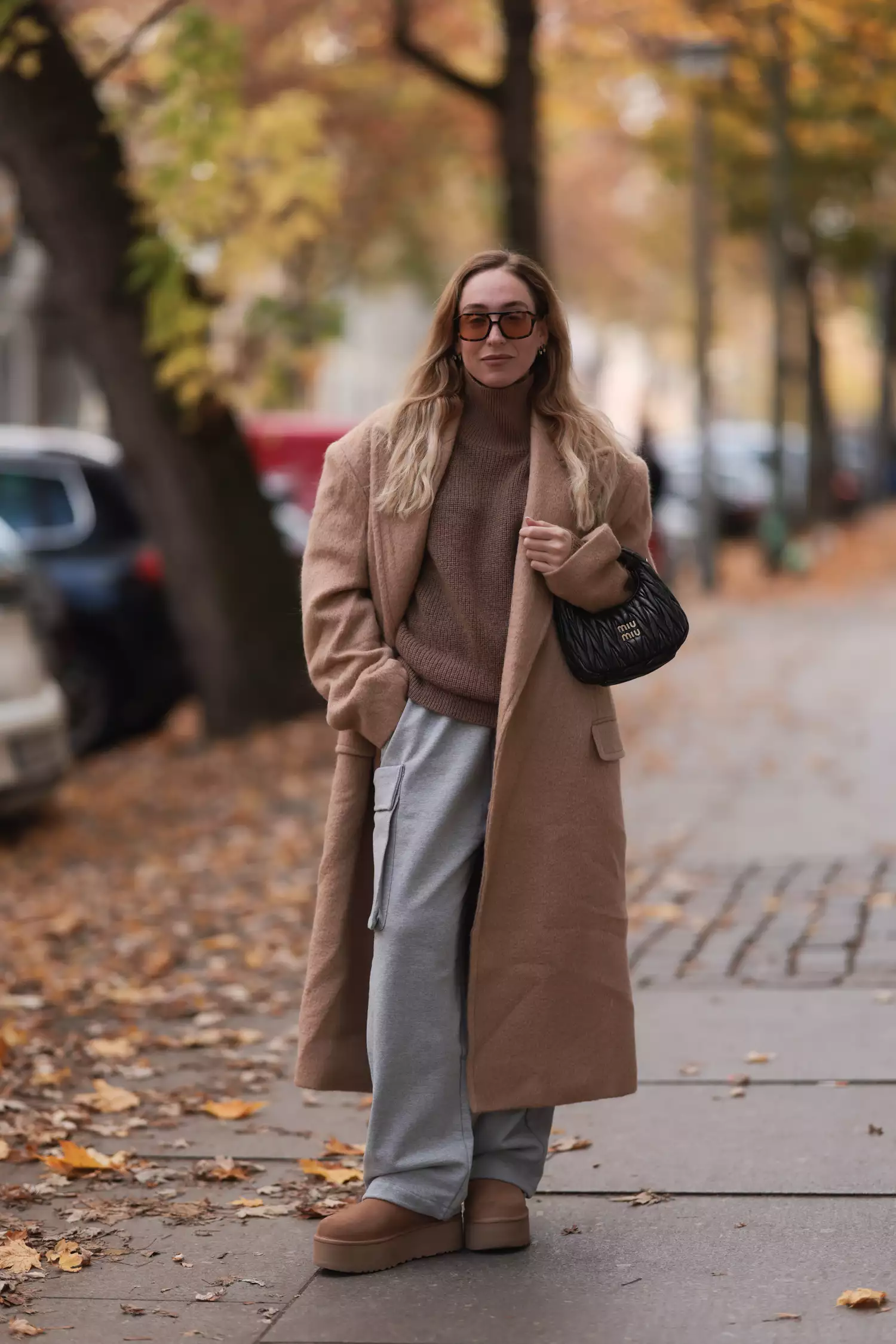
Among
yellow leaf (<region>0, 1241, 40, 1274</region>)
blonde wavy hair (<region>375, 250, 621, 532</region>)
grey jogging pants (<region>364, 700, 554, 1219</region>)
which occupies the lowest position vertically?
yellow leaf (<region>0, 1241, 40, 1274</region>)

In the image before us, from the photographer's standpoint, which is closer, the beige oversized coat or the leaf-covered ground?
the beige oversized coat

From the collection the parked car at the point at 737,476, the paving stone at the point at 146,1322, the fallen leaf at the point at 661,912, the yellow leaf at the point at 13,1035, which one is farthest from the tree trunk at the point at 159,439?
the parked car at the point at 737,476

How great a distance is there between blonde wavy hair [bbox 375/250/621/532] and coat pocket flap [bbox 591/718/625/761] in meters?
0.39

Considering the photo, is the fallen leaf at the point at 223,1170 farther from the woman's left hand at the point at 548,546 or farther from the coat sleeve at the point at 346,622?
the woman's left hand at the point at 548,546

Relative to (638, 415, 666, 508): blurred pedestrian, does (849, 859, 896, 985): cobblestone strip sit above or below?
below

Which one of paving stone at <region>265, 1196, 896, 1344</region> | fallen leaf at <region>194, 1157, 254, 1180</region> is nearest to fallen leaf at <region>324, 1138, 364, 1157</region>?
fallen leaf at <region>194, 1157, 254, 1180</region>

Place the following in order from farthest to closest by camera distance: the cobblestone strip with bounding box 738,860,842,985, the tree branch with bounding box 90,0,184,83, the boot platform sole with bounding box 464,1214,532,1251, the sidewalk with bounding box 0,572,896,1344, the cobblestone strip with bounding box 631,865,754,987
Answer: the tree branch with bounding box 90,0,184,83
the cobblestone strip with bounding box 631,865,754,987
the cobblestone strip with bounding box 738,860,842,985
the boot platform sole with bounding box 464,1214,532,1251
the sidewalk with bounding box 0,572,896,1344

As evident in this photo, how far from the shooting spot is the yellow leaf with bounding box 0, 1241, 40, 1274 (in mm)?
4336

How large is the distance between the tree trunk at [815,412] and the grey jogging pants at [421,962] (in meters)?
28.8

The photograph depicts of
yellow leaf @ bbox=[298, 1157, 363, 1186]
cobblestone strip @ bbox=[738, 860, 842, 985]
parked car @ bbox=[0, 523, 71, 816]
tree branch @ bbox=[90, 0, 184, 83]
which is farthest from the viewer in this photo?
parked car @ bbox=[0, 523, 71, 816]

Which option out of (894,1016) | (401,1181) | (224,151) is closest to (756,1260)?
(401,1181)

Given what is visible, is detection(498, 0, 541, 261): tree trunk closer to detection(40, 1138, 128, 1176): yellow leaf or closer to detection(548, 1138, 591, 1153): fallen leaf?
detection(548, 1138, 591, 1153): fallen leaf

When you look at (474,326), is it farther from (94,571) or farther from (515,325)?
(94,571)

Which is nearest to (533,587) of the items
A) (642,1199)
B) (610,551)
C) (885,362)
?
(610,551)
